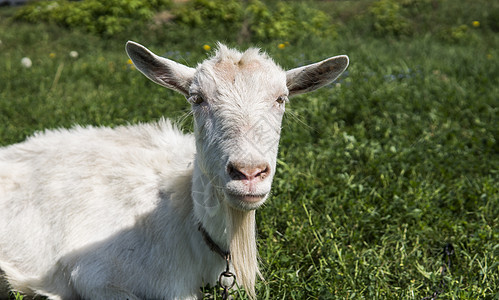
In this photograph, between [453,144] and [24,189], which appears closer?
[24,189]

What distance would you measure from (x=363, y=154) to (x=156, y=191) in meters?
2.24

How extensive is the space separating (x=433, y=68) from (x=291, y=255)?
4939mm

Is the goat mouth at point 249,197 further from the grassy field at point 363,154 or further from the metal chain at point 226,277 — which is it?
the grassy field at point 363,154

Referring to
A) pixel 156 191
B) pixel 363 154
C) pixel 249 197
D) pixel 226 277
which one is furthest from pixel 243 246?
pixel 363 154

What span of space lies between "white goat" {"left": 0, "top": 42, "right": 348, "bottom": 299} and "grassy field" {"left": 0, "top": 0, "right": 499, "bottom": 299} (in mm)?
382

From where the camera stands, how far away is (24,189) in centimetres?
363

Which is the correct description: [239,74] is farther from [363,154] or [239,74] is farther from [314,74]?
[363,154]

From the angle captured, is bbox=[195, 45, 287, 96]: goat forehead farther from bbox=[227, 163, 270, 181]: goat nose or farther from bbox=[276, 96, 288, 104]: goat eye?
bbox=[227, 163, 270, 181]: goat nose

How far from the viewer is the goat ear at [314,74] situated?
306 centimetres

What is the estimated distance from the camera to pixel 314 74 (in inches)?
123

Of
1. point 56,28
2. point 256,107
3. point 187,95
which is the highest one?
point 256,107

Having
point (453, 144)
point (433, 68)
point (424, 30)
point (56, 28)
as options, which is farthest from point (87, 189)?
point (424, 30)

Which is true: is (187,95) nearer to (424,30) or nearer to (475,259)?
(475,259)

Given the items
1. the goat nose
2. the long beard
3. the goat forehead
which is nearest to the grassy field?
the long beard
